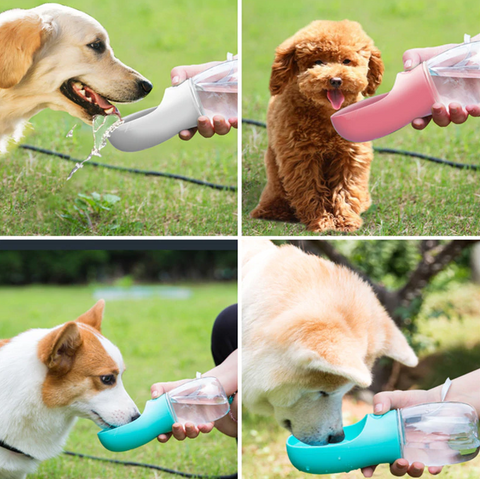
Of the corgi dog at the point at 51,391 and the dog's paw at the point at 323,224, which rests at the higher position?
the dog's paw at the point at 323,224

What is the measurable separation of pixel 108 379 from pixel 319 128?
1.38m

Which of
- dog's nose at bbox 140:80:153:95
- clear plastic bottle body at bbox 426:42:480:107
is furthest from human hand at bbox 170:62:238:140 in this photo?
clear plastic bottle body at bbox 426:42:480:107

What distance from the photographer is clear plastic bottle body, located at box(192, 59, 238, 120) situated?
2.52 metres

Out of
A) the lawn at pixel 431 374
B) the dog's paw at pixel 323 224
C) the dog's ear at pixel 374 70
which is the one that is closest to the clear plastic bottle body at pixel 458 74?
the dog's ear at pixel 374 70

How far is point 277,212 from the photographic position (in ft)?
8.98

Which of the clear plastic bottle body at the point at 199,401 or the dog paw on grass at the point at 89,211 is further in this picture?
the dog paw on grass at the point at 89,211

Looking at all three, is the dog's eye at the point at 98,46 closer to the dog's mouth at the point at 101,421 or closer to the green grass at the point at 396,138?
the green grass at the point at 396,138

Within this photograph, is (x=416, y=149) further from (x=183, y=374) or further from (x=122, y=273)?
(x=122, y=273)

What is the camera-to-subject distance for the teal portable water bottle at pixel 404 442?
2.12m

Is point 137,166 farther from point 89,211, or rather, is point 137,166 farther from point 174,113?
point 174,113

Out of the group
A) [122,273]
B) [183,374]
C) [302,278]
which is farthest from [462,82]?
[122,273]

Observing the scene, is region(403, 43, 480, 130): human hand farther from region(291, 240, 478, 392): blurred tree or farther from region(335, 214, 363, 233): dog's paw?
region(291, 240, 478, 392): blurred tree

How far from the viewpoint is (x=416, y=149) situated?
11.7 ft

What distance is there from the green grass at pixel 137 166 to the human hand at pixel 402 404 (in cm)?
116
